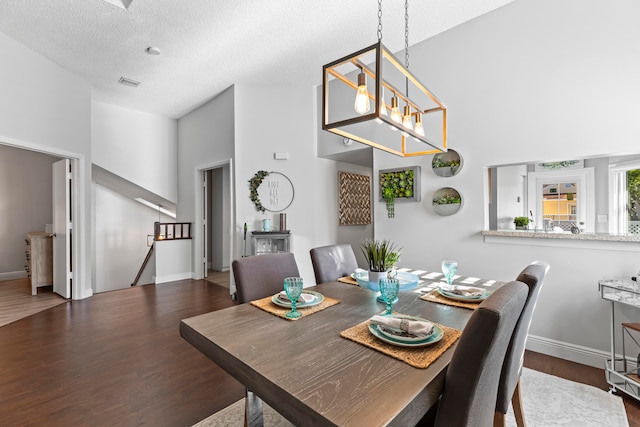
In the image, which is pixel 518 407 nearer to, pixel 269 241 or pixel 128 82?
pixel 269 241

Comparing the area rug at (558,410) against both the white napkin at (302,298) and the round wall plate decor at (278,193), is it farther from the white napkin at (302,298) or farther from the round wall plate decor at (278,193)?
the round wall plate decor at (278,193)

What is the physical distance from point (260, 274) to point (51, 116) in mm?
4038

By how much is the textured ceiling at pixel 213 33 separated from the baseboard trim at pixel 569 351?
10.2 feet

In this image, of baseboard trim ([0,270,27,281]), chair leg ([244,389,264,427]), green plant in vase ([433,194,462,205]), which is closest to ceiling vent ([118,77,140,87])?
baseboard trim ([0,270,27,281])

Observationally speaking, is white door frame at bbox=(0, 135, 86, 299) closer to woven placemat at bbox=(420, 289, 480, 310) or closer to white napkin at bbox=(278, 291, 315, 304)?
white napkin at bbox=(278, 291, 315, 304)

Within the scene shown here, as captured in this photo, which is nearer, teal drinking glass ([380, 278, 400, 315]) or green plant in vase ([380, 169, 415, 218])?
teal drinking glass ([380, 278, 400, 315])

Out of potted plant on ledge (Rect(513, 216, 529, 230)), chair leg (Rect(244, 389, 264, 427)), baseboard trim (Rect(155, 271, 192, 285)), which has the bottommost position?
baseboard trim (Rect(155, 271, 192, 285))

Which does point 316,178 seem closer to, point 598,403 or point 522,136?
point 522,136

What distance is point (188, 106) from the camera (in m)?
5.32

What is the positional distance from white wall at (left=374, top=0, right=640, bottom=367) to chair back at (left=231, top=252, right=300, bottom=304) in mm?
1929

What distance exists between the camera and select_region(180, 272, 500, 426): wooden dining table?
729mm

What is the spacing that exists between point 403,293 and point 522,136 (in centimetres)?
201

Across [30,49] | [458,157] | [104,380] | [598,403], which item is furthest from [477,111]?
[30,49]

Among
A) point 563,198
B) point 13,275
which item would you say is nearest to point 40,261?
point 13,275
